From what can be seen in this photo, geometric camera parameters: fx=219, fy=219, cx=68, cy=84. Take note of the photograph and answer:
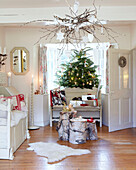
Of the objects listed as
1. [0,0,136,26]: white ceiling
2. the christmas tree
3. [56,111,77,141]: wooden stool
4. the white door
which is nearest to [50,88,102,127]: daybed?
the christmas tree

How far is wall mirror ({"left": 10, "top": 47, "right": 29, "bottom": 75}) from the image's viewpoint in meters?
6.26

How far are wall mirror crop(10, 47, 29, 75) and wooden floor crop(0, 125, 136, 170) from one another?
2.25 metres

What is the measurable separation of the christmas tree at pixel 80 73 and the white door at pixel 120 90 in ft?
4.20

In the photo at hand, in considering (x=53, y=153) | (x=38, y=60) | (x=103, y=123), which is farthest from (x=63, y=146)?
(x=38, y=60)

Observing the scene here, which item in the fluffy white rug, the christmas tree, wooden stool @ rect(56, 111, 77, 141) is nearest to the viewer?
the fluffy white rug

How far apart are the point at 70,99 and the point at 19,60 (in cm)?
190

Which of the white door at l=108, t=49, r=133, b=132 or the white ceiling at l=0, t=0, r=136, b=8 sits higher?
the white ceiling at l=0, t=0, r=136, b=8

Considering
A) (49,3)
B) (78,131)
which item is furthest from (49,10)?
(78,131)

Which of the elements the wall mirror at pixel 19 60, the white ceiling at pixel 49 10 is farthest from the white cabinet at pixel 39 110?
the white ceiling at pixel 49 10

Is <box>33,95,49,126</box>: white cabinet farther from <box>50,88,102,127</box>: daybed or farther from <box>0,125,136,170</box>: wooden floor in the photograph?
<box>0,125,136,170</box>: wooden floor

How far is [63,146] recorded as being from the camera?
161 inches

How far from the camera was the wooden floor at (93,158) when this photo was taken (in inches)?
122

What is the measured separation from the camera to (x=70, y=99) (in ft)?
21.9

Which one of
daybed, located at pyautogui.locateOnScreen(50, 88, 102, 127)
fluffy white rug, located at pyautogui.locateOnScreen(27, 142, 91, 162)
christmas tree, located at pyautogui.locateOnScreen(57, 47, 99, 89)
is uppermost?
christmas tree, located at pyautogui.locateOnScreen(57, 47, 99, 89)
